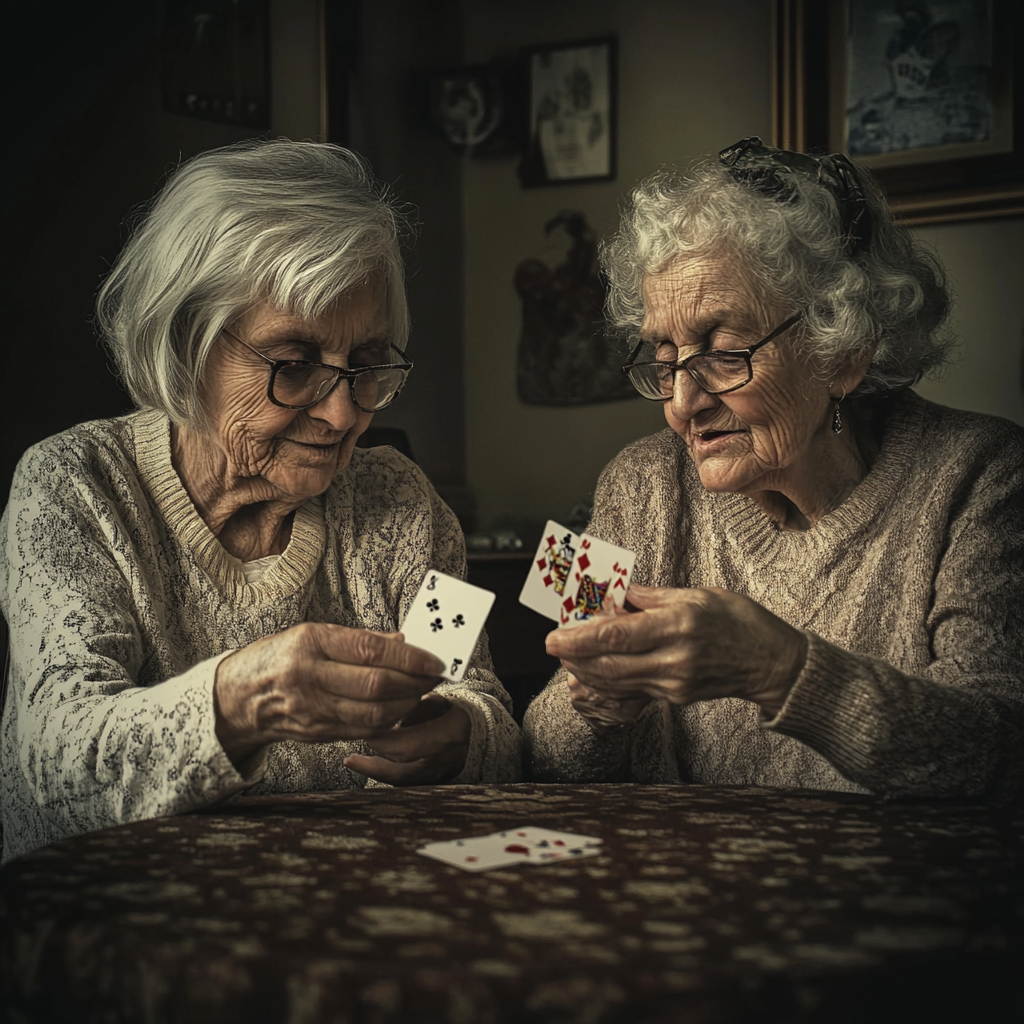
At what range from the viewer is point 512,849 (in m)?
1.29

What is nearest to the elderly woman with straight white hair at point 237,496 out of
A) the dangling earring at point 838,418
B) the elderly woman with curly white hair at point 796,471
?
the elderly woman with curly white hair at point 796,471

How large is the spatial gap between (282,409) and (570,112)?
2.91 meters

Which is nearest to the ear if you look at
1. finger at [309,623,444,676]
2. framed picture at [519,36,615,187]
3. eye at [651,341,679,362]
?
eye at [651,341,679,362]

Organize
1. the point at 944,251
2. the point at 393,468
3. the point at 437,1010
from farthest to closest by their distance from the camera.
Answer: the point at 944,251, the point at 393,468, the point at 437,1010

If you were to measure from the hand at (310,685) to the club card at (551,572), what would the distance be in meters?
0.28

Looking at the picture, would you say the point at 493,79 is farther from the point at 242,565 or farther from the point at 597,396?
the point at 242,565

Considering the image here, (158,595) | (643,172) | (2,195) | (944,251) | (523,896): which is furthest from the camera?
(643,172)

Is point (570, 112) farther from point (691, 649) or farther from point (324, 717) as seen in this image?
point (324, 717)

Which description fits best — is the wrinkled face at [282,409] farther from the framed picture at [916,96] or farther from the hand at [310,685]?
the framed picture at [916,96]

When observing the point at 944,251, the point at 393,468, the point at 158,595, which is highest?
the point at 944,251

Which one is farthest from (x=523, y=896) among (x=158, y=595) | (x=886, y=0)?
(x=886, y=0)

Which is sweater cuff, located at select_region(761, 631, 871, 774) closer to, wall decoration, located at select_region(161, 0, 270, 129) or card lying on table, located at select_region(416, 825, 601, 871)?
card lying on table, located at select_region(416, 825, 601, 871)

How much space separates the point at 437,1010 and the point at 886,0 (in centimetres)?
359

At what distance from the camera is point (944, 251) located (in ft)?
11.8
